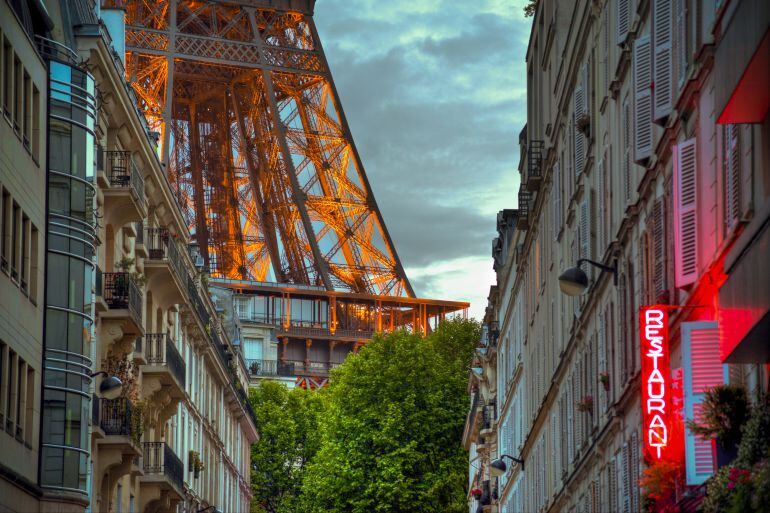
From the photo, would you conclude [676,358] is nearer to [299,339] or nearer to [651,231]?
[651,231]

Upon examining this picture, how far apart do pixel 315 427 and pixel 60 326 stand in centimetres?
6652

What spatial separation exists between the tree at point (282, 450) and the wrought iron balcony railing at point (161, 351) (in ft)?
162

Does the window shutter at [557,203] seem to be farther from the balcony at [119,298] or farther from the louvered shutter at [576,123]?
the balcony at [119,298]

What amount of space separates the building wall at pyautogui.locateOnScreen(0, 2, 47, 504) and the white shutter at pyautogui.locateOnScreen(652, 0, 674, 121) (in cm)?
1015

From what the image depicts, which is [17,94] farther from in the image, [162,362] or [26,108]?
[162,362]

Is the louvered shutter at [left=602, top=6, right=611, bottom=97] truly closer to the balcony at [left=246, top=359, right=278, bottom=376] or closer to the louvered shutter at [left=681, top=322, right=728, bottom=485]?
the louvered shutter at [left=681, top=322, right=728, bottom=485]

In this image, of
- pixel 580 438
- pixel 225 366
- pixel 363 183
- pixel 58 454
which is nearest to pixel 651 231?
pixel 580 438

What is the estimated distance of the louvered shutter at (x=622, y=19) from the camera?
25038mm

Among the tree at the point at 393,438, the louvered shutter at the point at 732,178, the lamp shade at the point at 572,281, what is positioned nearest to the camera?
the louvered shutter at the point at 732,178

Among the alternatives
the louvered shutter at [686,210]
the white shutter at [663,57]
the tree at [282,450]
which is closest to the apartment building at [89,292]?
the white shutter at [663,57]

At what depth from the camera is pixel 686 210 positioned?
61.7 ft

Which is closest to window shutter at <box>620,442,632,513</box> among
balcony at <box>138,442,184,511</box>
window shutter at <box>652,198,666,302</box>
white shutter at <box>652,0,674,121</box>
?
window shutter at <box>652,198,666,302</box>

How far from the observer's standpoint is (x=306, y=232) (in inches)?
4513

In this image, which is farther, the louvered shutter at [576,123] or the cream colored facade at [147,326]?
the cream colored facade at [147,326]
